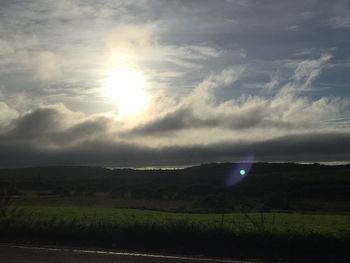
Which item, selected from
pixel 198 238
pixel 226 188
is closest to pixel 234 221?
pixel 198 238

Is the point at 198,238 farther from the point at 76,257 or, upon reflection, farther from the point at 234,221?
the point at 234,221

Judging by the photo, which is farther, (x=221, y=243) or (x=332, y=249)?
(x=221, y=243)

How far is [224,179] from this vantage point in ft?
432

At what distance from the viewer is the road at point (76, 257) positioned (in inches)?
497

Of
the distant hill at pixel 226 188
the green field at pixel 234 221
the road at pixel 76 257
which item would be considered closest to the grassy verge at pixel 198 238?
the green field at pixel 234 221

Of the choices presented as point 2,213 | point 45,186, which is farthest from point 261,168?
point 2,213

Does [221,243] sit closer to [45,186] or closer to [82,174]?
[45,186]

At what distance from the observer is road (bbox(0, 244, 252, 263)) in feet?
41.4

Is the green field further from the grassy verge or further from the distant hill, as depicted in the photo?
the distant hill

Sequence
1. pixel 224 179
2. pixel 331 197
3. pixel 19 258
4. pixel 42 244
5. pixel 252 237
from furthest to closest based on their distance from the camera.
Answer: pixel 224 179
pixel 331 197
pixel 42 244
pixel 252 237
pixel 19 258

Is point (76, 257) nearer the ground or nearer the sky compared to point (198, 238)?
nearer the ground

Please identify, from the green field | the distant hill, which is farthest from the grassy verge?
the distant hill

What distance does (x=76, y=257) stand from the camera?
13.2 m

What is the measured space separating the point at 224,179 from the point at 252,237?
4643 inches
